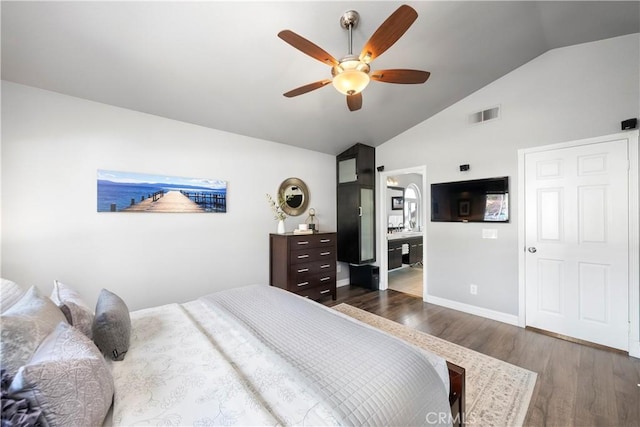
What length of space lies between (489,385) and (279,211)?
9.88ft

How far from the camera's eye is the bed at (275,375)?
87cm

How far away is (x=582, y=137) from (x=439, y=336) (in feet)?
8.39

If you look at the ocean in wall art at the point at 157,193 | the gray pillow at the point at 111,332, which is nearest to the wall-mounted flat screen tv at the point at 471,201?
the ocean in wall art at the point at 157,193

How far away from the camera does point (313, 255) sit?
3.60 m

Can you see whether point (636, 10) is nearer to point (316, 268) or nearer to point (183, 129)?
point (316, 268)

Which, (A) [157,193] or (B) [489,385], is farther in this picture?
(A) [157,193]

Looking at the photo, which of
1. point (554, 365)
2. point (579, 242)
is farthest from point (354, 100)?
point (554, 365)

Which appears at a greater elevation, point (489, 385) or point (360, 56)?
point (360, 56)

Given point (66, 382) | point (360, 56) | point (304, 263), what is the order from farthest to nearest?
point (304, 263) < point (360, 56) < point (66, 382)

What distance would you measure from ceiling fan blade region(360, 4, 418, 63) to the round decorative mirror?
2367 millimetres

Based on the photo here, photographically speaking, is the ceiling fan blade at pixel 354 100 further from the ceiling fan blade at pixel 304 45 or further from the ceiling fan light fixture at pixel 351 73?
the ceiling fan blade at pixel 304 45

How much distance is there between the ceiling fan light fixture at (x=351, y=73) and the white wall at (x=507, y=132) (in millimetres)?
1739

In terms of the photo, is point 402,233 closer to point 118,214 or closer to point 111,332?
point 118,214

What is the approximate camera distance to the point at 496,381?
1947 millimetres
